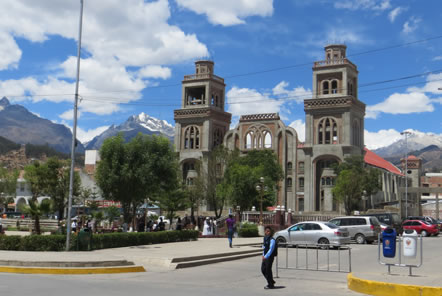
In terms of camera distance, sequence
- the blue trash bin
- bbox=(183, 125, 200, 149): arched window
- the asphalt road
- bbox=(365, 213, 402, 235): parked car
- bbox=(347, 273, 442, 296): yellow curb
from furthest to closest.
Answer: bbox=(183, 125, 200, 149): arched window
bbox=(365, 213, 402, 235): parked car
the blue trash bin
the asphalt road
bbox=(347, 273, 442, 296): yellow curb

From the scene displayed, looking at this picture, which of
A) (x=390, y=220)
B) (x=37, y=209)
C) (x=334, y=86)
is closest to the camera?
(x=37, y=209)

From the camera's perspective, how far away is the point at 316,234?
2866 cm

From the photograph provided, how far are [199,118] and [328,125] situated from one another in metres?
18.8

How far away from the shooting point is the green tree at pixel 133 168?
102ft

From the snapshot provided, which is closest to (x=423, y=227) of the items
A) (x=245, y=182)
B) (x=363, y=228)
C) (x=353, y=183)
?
(x=363, y=228)

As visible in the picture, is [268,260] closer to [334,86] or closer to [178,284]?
[178,284]

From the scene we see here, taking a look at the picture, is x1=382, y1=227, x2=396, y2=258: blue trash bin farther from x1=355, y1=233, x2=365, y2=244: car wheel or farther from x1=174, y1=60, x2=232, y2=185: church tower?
x1=174, y1=60, x2=232, y2=185: church tower

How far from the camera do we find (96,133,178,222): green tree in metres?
31.2

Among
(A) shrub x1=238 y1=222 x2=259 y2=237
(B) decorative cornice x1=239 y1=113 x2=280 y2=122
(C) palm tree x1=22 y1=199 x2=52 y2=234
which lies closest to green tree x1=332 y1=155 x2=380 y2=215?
(B) decorative cornice x1=239 y1=113 x2=280 y2=122

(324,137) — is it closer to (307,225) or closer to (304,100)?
(304,100)

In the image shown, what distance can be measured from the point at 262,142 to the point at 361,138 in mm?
12886

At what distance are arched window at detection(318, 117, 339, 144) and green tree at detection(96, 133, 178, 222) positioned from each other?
125ft

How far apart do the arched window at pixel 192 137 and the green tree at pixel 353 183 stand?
22.6 meters

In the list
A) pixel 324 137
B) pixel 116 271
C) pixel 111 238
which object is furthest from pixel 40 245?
pixel 324 137
